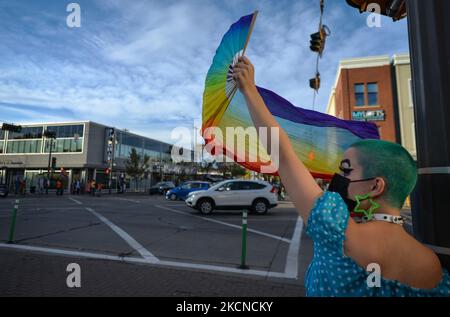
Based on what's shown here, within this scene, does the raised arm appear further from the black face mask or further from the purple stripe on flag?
the purple stripe on flag

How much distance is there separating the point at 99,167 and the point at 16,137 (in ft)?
51.4

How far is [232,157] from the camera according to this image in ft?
6.09

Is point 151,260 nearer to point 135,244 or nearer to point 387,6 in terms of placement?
point 135,244

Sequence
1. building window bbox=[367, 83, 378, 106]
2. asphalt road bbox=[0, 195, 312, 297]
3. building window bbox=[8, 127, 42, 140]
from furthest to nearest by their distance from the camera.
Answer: building window bbox=[8, 127, 42, 140]
building window bbox=[367, 83, 378, 106]
asphalt road bbox=[0, 195, 312, 297]

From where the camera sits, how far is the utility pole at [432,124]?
4.32ft

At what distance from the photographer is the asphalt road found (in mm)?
5004

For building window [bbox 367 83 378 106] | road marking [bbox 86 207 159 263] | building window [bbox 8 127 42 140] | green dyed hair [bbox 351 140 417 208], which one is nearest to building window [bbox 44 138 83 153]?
building window [bbox 8 127 42 140]

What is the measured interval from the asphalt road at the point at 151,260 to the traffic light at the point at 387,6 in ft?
13.7

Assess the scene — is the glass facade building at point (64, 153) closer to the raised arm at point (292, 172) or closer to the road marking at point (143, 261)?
the road marking at point (143, 261)

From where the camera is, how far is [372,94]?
92.0 ft

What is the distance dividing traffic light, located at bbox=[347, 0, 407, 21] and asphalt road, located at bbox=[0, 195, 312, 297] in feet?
13.7

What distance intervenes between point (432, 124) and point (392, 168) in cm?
35

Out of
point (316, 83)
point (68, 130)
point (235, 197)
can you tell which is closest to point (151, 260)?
point (316, 83)
